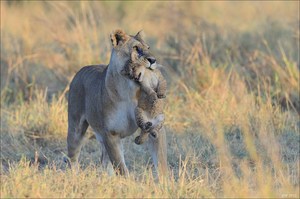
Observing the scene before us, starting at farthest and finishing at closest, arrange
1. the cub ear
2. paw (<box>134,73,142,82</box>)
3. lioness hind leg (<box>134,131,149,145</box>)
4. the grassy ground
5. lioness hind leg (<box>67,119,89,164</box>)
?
lioness hind leg (<box>67,119,89,164</box>), the cub ear, lioness hind leg (<box>134,131,149,145</box>), paw (<box>134,73,142,82</box>), the grassy ground

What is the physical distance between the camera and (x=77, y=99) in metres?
7.12

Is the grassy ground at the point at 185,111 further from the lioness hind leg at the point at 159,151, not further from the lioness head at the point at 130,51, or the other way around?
the lioness head at the point at 130,51

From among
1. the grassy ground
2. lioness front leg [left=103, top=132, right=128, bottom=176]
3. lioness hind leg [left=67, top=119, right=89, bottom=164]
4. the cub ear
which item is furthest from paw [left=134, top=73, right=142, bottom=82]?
lioness hind leg [left=67, top=119, right=89, bottom=164]

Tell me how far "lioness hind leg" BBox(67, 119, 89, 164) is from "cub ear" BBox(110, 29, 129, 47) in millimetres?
1133

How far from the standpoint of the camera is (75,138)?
716 cm

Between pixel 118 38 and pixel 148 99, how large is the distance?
24.9 inches

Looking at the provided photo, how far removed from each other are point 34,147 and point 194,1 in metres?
7.02

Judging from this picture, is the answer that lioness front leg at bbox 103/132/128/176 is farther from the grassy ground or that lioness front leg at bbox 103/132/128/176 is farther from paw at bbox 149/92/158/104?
paw at bbox 149/92/158/104

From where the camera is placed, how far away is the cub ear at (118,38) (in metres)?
6.23

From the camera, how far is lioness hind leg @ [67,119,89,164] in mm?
7141

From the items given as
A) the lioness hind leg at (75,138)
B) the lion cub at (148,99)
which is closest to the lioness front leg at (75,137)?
the lioness hind leg at (75,138)

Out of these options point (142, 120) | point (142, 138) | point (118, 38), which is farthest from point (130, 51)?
point (142, 138)

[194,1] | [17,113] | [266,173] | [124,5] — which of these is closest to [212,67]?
[17,113]

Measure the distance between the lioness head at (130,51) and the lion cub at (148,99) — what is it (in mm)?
59
